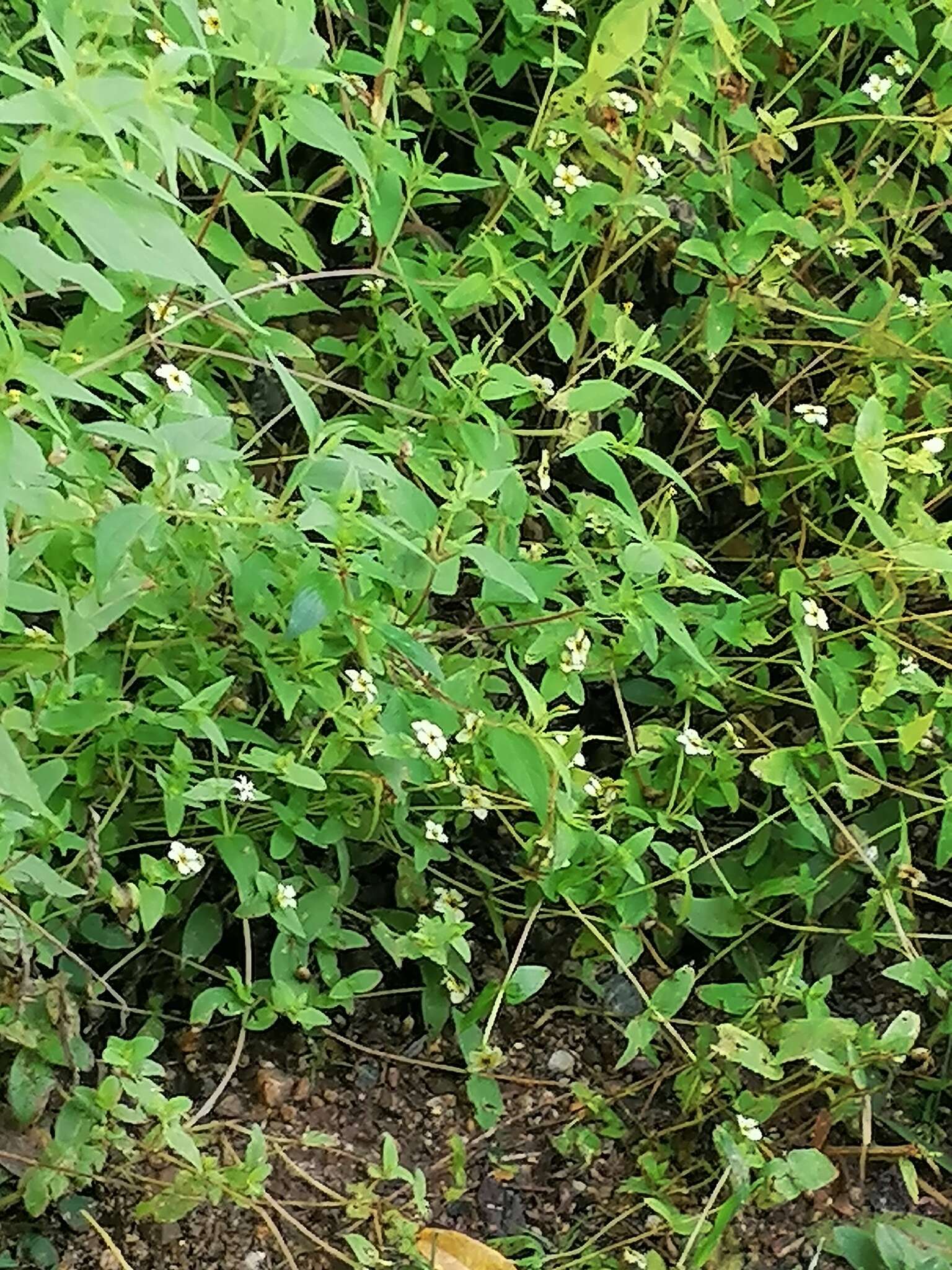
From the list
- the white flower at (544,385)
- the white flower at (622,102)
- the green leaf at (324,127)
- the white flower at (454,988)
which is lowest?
the white flower at (454,988)

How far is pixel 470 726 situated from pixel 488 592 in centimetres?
12

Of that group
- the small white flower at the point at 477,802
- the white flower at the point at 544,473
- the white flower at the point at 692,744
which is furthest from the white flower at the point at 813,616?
the small white flower at the point at 477,802

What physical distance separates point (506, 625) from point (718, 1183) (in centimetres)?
51

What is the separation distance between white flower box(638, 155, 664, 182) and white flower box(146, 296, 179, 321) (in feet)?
1.68

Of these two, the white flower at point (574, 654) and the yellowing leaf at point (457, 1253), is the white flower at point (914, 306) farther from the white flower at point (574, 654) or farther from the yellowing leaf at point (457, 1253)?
the yellowing leaf at point (457, 1253)

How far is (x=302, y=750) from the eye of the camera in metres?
1.09

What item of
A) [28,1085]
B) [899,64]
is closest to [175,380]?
[28,1085]

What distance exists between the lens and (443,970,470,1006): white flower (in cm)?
120

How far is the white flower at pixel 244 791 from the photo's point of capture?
1.05 m

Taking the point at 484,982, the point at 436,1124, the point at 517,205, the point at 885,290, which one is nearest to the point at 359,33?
the point at 517,205

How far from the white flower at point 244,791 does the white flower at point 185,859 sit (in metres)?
0.06

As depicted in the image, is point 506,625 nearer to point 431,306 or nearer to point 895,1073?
point 431,306

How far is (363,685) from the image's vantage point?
1.07 metres

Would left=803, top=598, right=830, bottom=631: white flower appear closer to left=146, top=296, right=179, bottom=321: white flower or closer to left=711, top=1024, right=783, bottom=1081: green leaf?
left=711, top=1024, right=783, bottom=1081: green leaf
